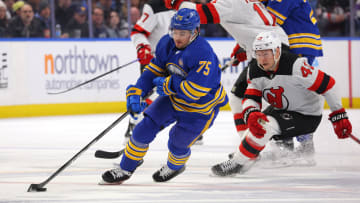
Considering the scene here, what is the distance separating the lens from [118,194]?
2.86 metres

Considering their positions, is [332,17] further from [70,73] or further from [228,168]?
[228,168]

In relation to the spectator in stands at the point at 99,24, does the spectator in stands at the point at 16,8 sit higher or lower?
higher

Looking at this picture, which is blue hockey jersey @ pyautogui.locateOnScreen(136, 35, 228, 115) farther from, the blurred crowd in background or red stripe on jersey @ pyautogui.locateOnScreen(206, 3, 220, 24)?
the blurred crowd in background

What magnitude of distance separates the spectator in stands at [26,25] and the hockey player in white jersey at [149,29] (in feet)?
9.90

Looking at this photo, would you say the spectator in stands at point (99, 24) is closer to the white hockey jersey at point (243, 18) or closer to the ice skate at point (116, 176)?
the white hockey jersey at point (243, 18)

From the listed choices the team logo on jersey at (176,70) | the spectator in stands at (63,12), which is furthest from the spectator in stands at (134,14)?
the team logo on jersey at (176,70)

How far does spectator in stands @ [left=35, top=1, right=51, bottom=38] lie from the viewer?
758 centimetres

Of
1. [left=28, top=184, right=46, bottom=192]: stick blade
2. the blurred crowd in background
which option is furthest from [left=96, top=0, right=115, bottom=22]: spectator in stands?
[left=28, top=184, right=46, bottom=192]: stick blade

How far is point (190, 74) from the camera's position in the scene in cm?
302

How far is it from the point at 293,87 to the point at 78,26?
15.8 feet

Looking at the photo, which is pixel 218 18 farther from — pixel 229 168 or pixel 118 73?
pixel 118 73

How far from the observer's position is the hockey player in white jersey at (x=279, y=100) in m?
3.27

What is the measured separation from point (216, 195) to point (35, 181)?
104 centimetres

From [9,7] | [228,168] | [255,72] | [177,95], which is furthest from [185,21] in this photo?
[9,7]
